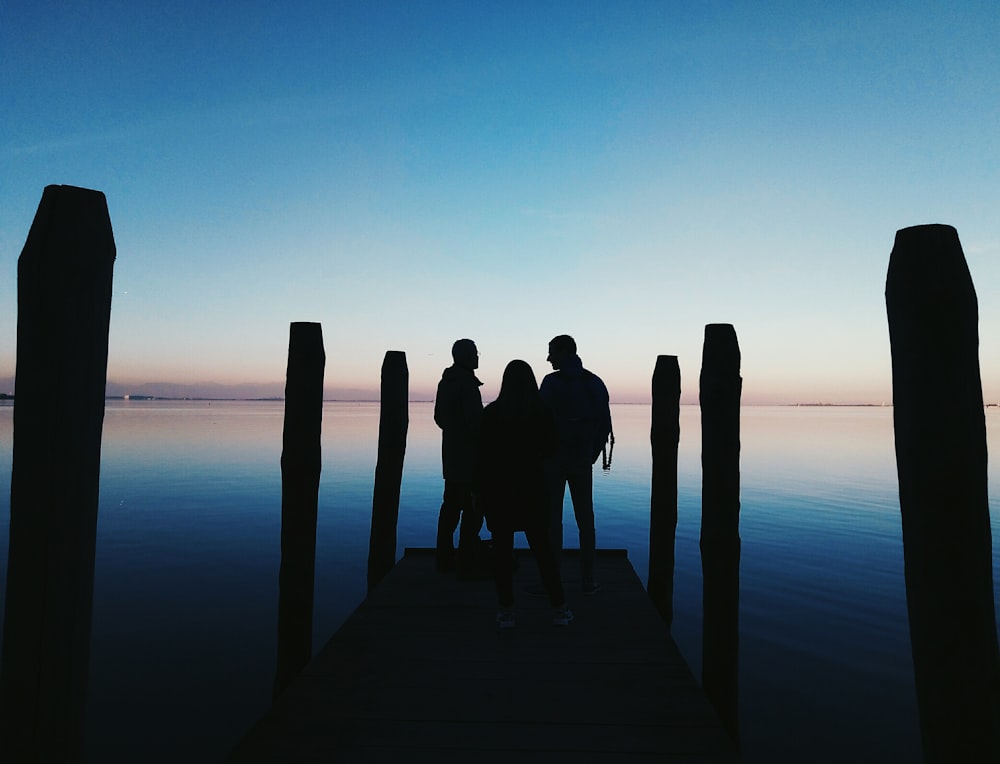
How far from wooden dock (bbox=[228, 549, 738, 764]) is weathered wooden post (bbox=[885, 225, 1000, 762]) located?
1151mm

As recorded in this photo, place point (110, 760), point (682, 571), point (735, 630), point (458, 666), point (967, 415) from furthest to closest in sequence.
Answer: point (682, 571) < point (110, 760) < point (735, 630) < point (458, 666) < point (967, 415)

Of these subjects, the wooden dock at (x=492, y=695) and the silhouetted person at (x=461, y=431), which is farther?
the silhouetted person at (x=461, y=431)

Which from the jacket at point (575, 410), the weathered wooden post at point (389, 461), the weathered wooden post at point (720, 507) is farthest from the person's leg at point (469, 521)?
the weathered wooden post at point (720, 507)

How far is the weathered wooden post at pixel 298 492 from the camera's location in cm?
476

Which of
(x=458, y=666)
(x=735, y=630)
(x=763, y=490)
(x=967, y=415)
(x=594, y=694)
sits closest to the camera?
(x=967, y=415)

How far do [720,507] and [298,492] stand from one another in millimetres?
3362

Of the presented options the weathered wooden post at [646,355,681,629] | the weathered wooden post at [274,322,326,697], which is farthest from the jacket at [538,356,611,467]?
the weathered wooden post at [646,355,681,629]

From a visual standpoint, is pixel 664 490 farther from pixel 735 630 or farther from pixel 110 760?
pixel 110 760

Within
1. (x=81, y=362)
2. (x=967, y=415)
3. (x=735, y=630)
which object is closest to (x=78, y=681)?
(x=81, y=362)

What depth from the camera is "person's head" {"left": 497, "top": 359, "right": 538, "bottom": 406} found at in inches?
176

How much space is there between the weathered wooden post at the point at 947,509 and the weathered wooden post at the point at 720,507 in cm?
237

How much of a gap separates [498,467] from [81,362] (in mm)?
2841

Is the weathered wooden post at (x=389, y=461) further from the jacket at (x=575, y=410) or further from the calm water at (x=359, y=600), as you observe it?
the jacket at (x=575, y=410)

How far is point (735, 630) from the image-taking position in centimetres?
Result: 481
